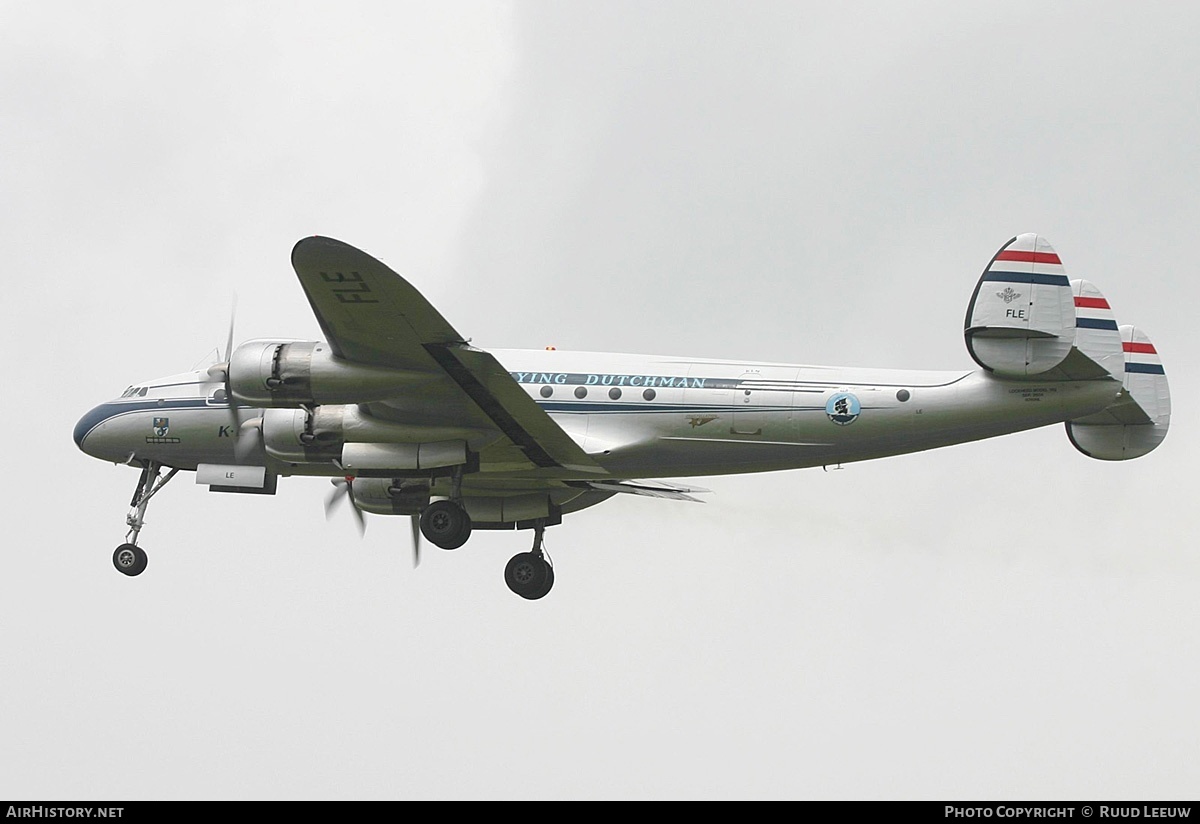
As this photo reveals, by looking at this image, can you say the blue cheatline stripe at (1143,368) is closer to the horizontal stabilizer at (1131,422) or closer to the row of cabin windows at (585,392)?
the horizontal stabilizer at (1131,422)

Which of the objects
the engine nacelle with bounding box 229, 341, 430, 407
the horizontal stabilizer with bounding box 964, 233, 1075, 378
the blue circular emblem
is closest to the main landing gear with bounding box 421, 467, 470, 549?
the engine nacelle with bounding box 229, 341, 430, 407

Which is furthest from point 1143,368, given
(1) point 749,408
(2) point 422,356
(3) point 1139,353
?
(2) point 422,356

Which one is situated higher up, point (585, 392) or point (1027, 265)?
point (1027, 265)

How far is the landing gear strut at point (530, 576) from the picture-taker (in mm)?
27516

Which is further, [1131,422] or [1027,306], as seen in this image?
[1131,422]

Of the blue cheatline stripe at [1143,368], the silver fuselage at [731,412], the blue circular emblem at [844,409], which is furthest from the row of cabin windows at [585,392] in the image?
the blue cheatline stripe at [1143,368]

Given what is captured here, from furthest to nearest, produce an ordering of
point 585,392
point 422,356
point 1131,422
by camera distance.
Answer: point 585,392 → point 1131,422 → point 422,356

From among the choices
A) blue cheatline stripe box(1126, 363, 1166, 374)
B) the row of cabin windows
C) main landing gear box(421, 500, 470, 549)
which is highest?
blue cheatline stripe box(1126, 363, 1166, 374)

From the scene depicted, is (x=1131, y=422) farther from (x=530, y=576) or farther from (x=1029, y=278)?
(x=530, y=576)

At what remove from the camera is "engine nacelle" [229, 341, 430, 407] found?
75.2 ft

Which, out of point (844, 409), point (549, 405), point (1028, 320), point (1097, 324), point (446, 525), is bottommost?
point (446, 525)

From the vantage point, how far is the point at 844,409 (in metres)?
23.7

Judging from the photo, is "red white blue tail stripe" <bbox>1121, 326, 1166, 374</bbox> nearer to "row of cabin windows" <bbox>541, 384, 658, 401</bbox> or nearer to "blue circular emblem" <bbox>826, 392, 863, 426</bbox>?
"blue circular emblem" <bbox>826, 392, 863, 426</bbox>

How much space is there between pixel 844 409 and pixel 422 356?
6.09m
